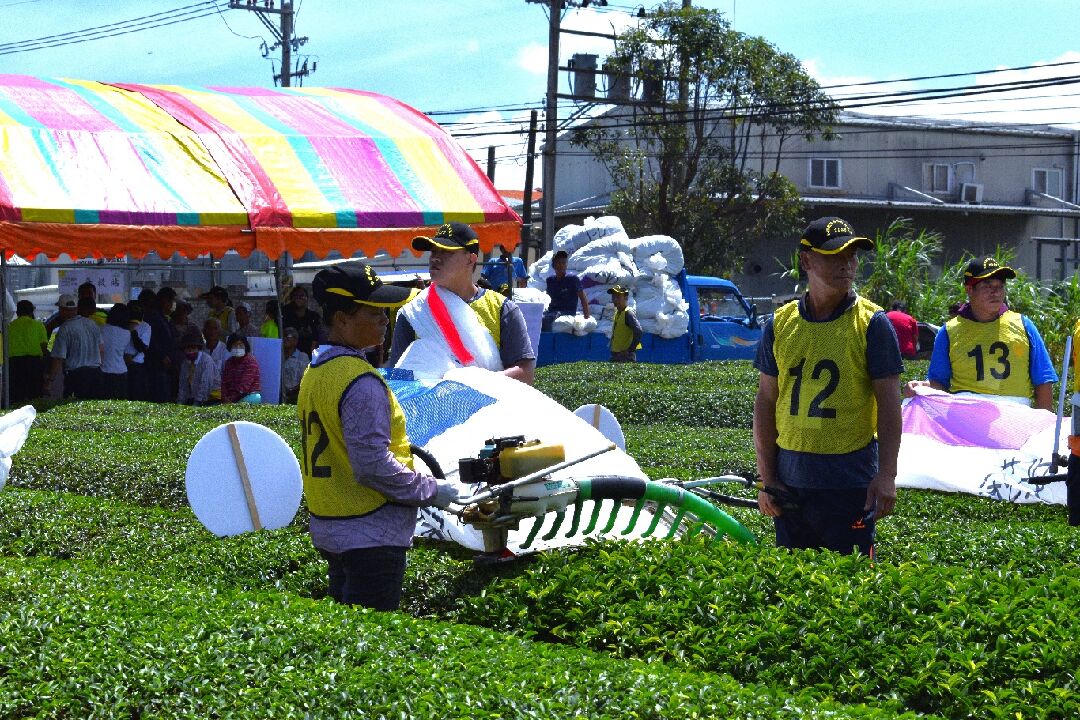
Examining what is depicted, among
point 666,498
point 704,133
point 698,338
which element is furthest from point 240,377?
point 704,133

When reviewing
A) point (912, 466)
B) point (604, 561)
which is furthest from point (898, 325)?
point (604, 561)

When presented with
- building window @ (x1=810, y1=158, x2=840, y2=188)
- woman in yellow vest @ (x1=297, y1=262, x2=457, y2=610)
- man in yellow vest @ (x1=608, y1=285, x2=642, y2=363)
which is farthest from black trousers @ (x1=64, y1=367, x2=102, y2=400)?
building window @ (x1=810, y1=158, x2=840, y2=188)

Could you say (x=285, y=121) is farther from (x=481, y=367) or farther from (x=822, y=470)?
(x=822, y=470)

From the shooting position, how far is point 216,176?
1714 centimetres

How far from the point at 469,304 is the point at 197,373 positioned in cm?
1252

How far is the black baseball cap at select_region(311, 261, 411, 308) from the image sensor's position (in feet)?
17.0

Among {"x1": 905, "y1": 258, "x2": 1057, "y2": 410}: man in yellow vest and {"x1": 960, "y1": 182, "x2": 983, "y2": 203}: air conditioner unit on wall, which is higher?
{"x1": 960, "y1": 182, "x2": 983, "y2": 203}: air conditioner unit on wall

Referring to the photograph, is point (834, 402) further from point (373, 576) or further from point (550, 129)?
point (550, 129)

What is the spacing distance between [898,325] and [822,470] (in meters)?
4.61

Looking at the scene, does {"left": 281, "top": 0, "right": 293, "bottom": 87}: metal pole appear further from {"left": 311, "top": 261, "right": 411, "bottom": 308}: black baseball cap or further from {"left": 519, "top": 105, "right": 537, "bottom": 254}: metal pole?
{"left": 311, "top": 261, "right": 411, "bottom": 308}: black baseball cap

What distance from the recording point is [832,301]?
5.69 metres

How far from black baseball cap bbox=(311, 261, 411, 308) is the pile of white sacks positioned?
2025cm

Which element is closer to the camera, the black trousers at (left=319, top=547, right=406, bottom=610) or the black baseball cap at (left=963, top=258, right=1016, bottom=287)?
the black trousers at (left=319, top=547, right=406, bottom=610)

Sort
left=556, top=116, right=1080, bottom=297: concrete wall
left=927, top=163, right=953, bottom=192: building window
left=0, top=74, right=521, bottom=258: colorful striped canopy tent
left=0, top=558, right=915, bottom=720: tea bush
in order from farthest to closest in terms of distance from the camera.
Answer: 1. left=927, top=163, right=953, bottom=192: building window
2. left=556, top=116, right=1080, bottom=297: concrete wall
3. left=0, top=74, right=521, bottom=258: colorful striped canopy tent
4. left=0, top=558, right=915, bottom=720: tea bush
